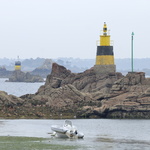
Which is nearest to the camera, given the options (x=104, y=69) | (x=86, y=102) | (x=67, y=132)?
(x=67, y=132)

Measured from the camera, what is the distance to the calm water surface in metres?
51.4

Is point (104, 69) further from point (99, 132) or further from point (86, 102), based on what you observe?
point (99, 132)

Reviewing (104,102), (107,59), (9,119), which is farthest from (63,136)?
(107,59)

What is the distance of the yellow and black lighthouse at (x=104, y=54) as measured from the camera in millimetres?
90188

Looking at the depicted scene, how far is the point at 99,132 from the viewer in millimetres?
60438

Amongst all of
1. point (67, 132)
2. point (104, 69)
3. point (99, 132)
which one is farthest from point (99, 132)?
point (104, 69)

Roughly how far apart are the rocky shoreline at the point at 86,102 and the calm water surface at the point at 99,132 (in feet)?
7.35

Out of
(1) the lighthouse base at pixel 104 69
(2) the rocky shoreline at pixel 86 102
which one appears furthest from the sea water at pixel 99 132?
(1) the lighthouse base at pixel 104 69

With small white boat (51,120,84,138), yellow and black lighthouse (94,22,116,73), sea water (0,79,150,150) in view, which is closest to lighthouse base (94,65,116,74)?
yellow and black lighthouse (94,22,116,73)

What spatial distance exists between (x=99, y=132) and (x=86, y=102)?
16426 mm

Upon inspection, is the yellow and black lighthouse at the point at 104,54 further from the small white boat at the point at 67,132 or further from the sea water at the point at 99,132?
the small white boat at the point at 67,132

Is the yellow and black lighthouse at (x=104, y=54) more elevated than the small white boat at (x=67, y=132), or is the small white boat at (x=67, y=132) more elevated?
the yellow and black lighthouse at (x=104, y=54)

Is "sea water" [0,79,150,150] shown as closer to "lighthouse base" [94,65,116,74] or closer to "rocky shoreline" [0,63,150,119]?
"rocky shoreline" [0,63,150,119]

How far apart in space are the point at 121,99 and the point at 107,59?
699 inches
